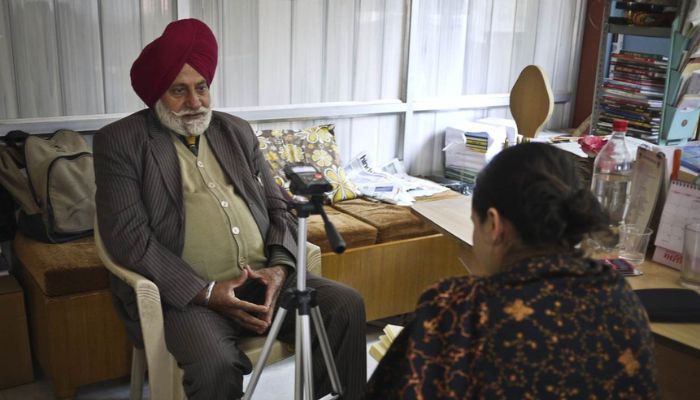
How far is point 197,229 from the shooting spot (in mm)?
2219

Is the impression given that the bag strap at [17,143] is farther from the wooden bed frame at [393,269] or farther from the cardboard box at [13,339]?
the wooden bed frame at [393,269]

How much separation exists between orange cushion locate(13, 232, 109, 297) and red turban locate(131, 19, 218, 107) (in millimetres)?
604

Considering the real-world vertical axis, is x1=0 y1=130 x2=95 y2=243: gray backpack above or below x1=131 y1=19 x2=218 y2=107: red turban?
below

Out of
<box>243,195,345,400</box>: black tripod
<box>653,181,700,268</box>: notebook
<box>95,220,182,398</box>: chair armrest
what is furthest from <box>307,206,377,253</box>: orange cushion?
<box>653,181,700,268</box>: notebook

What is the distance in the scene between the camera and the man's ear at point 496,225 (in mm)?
1204

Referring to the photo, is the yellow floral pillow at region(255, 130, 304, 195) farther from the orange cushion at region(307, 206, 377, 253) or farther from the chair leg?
the chair leg

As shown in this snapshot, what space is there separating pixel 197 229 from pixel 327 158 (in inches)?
53.2

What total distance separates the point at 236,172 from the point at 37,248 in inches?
31.9

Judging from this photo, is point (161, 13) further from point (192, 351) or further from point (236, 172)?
point (192, 351)

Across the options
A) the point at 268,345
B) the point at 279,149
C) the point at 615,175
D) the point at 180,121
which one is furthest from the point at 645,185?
the point at 279,149

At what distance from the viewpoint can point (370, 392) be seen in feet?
4.28

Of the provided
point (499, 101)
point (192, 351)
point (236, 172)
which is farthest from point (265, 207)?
point (499, 101)

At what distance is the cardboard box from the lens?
2.54 metres

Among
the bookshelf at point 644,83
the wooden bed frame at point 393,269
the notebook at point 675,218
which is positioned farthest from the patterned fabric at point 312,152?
the notebook at point 675,218
